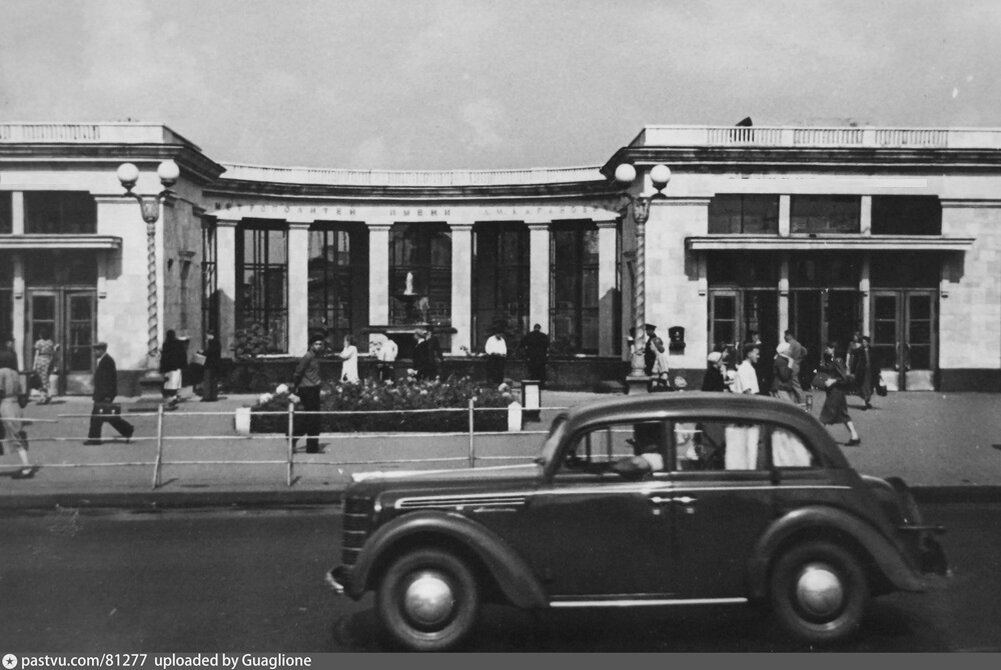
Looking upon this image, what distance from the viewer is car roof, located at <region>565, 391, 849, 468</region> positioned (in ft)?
21.9

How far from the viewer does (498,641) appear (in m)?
6.59

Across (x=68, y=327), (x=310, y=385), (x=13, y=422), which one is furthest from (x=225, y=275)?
(x=13, y=422)

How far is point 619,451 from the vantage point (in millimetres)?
6863

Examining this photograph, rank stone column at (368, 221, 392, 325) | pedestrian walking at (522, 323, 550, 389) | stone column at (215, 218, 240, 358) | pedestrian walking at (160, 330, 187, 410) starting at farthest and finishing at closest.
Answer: stone column at (368, 221, 392, 325) → stone column at (215, 218, 240, 358) → pedestrian walking at (522, 323, 550, 389) → pedestrian walking at (160, 330, 187, 410)

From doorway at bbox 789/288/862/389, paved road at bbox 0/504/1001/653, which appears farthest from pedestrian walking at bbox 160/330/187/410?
doorway at bbox 789/288/862/389

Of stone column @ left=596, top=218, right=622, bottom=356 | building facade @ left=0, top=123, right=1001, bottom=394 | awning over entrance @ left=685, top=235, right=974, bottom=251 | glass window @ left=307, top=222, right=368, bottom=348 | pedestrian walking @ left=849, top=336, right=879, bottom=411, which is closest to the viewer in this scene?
pedestrian walking @ left=849, top=336, right=879, bottom=411

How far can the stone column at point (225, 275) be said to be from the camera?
1361 inches

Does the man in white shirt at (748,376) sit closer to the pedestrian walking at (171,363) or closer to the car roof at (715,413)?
the car roof at (715,413)

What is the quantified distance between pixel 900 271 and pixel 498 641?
24314 millimetres

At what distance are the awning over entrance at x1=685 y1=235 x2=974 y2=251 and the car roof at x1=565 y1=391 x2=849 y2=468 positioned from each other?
2146 cm

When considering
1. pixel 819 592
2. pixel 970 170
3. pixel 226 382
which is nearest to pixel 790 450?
pixel 819 592

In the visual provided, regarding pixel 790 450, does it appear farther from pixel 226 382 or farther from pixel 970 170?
pixel 970 170

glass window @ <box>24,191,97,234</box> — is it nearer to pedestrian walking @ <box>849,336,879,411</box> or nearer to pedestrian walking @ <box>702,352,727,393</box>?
pedestrian walking @ <box>702,352,727,393</box>

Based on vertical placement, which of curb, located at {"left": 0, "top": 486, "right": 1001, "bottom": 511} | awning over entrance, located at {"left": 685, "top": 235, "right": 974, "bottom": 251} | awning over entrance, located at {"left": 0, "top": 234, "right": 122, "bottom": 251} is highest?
awning over entrance, located at {"left": 685, "top": 235, "right": 974, "bottom": 251}
